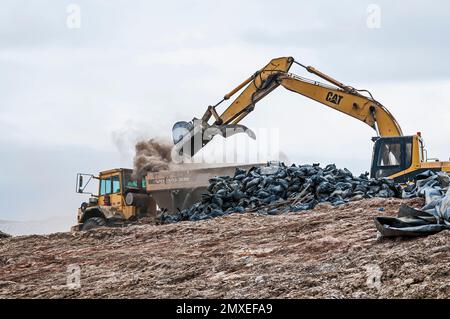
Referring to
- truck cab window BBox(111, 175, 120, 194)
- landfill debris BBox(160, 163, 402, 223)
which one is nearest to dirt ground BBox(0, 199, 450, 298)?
landfill debris BBox(160, 163, 402, 223)

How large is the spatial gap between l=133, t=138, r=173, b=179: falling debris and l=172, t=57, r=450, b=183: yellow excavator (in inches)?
20.9

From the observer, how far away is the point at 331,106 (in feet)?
60.4

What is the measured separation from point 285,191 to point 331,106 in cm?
494

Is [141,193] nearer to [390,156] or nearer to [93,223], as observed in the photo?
[93,223]

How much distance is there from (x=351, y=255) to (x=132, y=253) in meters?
3.48

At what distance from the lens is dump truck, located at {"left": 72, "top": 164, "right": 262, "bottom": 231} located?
1738 centimetres

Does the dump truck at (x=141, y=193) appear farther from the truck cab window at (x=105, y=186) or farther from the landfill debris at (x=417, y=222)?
the landfill debris at (x=417, y=222)

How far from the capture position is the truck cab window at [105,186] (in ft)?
61.8

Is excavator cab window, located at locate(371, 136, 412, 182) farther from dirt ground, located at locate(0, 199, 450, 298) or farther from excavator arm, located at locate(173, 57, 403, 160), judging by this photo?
dirt ground, located at locate(0, 199, 450, 298)

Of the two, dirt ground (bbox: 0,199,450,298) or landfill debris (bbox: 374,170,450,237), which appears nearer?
dirt ground (bbox: 0,199,450,298)

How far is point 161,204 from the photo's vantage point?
58.6 feet
